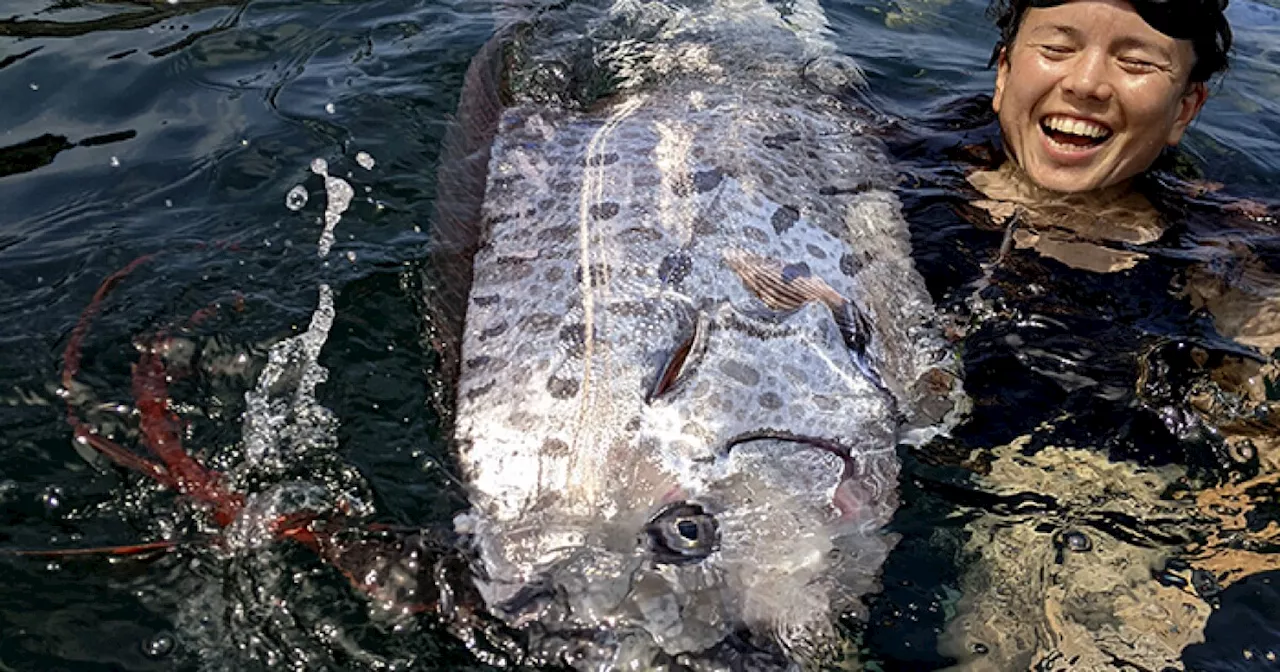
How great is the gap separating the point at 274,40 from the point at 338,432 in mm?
2834

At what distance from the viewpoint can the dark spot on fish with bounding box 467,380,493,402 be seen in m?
2.54

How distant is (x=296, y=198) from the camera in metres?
3.76

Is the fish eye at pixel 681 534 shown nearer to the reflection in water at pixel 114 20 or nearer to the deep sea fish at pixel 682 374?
the deep sea fish at pixel 682 374

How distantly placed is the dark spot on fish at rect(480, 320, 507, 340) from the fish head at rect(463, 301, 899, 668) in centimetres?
40

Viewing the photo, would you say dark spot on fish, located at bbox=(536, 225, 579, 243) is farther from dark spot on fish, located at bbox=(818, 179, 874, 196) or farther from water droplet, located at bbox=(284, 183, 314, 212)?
water droplet, located at bbox=(284, 183, 314, 212)

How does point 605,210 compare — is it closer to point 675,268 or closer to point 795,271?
point 675,268

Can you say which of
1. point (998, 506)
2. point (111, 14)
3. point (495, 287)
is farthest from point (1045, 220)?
point (111, 14)

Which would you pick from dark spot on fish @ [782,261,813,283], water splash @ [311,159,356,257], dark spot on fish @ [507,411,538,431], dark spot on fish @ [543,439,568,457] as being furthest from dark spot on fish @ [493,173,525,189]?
dark spot on fish @ [543,439,568,457]

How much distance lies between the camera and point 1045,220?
3.46 meters

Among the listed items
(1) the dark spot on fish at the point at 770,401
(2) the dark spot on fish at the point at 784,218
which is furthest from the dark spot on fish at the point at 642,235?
(1) the dark spot on fish at the point at 770,401

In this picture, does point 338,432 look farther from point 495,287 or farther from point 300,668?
point 300,668

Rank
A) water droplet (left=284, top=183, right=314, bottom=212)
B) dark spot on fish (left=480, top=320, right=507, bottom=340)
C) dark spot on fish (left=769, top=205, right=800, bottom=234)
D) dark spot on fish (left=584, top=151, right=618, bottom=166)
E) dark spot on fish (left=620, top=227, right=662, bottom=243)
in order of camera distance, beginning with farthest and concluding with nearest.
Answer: water droplet (left=284, top=183, right=314, bottom=212) < dark spot on fish (left=584, top=151, right=618, bottom=166) < dark spot on fish (left=769, top=205, right=800, bottom=234) < dark spot on fish (left=620, top=227, right=662, bottom=243) < dark spot on fish (left=480, top=320, right=507, bottom=340)

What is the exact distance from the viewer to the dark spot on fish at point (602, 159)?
315 cm

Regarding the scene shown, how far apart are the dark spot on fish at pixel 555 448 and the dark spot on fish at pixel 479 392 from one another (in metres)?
0.26
